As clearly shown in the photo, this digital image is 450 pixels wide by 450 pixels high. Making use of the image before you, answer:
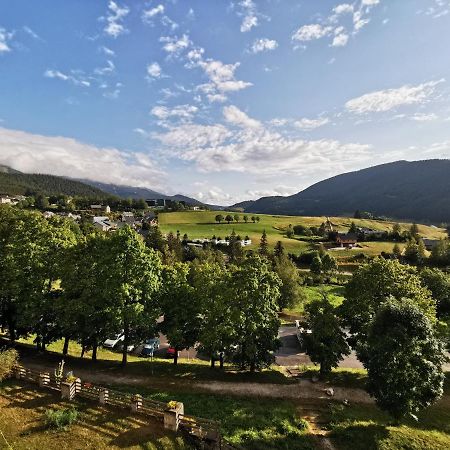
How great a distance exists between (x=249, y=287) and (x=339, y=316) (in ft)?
35.6

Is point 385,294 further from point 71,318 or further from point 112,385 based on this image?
point 71,318

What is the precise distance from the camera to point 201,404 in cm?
2647

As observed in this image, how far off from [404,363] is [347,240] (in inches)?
5130

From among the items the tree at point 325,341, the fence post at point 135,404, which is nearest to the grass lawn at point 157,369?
the tree at point 325,341

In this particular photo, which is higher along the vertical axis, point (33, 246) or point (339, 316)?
point (33, 246)

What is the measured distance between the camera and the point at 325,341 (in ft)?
106

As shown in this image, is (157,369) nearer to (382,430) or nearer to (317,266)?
(382,430)

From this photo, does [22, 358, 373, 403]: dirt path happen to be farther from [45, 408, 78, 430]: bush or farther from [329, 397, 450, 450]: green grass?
[45, 408, 78, 430]: bush

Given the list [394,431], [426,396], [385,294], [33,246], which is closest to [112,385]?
[33,246]

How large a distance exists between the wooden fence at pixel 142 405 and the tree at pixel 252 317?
11187 millimetres

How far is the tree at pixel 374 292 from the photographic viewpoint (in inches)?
1313

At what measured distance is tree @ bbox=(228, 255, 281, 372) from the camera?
31.2m

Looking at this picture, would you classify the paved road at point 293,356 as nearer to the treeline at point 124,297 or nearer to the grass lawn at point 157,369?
the grass lawn at point 157,369

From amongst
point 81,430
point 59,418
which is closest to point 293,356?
point 81,430
